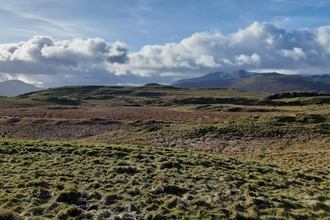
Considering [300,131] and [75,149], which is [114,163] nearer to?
[75,149]

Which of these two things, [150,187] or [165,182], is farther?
[165,182]

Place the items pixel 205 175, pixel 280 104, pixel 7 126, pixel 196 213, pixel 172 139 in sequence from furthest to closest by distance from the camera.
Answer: pixel 280 104 < pixel 7 126 < pixel 172 139 < pixel 205 175 < pixel 196 213

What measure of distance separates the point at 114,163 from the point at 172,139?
54.5 feet

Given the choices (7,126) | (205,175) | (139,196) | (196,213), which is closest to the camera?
(196,213)

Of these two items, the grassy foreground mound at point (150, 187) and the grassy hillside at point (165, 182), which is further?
the grassy hillside at point (165, 182)

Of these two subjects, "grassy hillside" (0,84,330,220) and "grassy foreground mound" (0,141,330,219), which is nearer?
"grassy foreground mound" (0,141,330,219)

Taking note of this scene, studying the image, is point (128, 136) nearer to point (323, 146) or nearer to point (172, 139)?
point (172, 139)

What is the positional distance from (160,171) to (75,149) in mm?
8572

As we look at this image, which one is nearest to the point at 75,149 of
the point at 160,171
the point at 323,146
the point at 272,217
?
the point at 160,171

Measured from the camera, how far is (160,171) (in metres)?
17.2

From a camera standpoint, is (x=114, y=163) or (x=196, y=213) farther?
(x=114, y=163)

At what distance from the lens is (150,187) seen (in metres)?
14.0

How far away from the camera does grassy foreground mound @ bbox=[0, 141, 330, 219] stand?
1120cm

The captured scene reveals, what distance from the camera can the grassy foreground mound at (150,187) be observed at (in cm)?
1120
